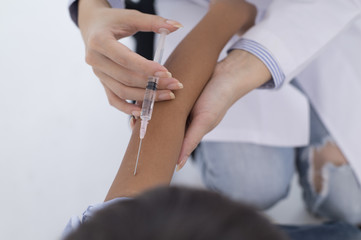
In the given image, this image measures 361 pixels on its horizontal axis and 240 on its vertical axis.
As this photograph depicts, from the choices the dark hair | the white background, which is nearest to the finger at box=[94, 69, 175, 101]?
the dark hair

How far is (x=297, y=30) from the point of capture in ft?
2.99

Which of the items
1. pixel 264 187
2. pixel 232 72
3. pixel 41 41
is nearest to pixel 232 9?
pixel 232 72

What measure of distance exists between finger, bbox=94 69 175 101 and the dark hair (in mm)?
419

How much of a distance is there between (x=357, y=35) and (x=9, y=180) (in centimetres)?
129

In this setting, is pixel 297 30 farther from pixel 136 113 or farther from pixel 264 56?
pixel 136 113

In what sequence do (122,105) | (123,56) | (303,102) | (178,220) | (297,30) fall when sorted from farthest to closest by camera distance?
(303,102)
(297,30)
(122,105)
(123,56)
(178,220)

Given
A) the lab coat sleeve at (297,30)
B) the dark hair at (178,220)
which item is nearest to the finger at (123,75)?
the lab coat sleeve at (297,30)

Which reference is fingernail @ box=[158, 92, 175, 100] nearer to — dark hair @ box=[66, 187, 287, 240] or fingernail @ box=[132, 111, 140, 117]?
fingernail @ box=[132, 111, 140, 117]

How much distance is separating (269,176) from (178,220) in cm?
96

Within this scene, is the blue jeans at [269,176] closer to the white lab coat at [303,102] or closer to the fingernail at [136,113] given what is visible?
the white lab coat at [303,102]

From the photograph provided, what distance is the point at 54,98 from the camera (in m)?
1.60

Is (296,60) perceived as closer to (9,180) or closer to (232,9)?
(232,9)

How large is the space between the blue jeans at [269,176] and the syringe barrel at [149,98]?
542mm

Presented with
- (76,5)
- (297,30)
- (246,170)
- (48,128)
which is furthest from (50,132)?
(297,30)
